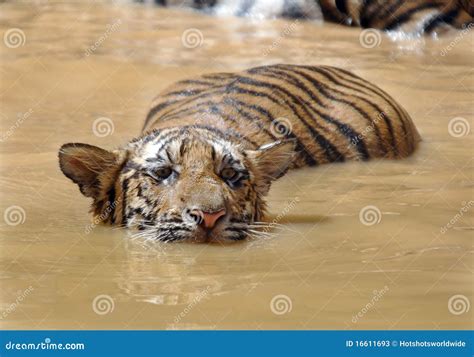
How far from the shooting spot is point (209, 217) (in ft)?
16.7

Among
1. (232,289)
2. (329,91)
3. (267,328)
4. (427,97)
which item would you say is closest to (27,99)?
(329,91)

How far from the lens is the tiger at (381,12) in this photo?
10133mm

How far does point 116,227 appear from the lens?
18.1 feet

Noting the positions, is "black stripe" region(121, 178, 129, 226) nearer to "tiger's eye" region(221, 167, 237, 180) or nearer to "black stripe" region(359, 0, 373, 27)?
"tiger's eye" region(221, 167, 237, 180)

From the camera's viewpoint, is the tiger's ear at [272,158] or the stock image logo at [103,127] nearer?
the tiger's ear at [272,158]

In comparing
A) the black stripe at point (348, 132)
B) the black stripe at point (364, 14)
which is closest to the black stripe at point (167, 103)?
the black stripe at point (348, 132)

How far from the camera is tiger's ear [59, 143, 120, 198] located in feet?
18.0

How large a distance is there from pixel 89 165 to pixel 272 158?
34.3 inches

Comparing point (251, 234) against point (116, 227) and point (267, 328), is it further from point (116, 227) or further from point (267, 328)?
point (267, 328)

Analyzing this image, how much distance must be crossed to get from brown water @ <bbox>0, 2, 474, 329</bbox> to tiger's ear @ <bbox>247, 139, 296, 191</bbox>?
257mm

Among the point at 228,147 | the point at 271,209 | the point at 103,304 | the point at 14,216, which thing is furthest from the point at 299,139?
the point at 103,304

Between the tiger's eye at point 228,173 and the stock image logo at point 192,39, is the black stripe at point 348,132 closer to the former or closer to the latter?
the tiger's eye at point 228,173

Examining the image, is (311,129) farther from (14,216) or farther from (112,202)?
(14,216)

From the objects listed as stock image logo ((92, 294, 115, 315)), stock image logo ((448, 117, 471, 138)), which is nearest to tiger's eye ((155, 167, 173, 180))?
stock image logo ((92, 294, 115, 315))
